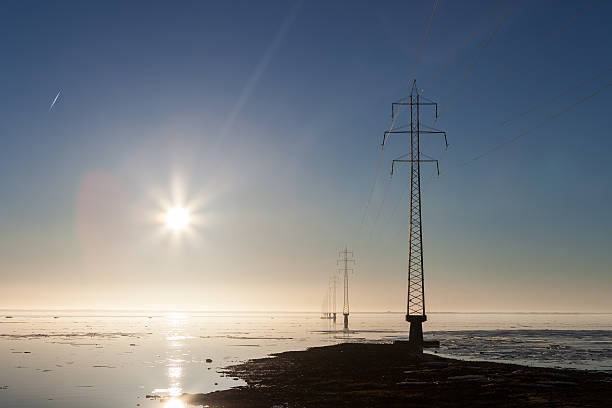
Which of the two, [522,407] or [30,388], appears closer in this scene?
[522,407]

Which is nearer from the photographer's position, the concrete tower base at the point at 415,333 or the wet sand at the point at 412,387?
the wet sand at the point at 412,387

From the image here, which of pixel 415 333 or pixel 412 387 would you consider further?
pixel 415 333

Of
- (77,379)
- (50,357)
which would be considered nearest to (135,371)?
(77,379)

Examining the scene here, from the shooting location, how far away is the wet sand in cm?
2795

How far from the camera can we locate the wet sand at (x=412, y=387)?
28.0 metres

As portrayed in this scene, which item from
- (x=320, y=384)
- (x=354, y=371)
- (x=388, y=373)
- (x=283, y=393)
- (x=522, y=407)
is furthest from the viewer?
(x=354, y=371)

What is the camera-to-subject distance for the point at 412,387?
3350cm

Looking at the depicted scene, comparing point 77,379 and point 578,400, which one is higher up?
point 578,400

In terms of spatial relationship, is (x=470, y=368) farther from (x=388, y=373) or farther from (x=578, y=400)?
(x=578, y=400)

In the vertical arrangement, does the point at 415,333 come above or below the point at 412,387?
above

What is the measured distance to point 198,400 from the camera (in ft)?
112

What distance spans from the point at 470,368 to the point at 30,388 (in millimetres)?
33219

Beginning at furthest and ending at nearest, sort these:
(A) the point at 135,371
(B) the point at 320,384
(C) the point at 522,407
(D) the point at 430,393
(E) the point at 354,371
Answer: (A) the point at 135,371 → (E) the point at 354,371 → (B) the point at 320,384 → (D) the point at 430,393 → (C) the point at 522,407

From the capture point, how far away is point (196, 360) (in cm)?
6869
